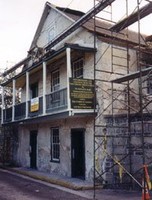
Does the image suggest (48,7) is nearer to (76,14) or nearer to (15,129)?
(76,14)

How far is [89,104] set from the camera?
43.4 ft

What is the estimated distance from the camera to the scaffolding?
12.1m

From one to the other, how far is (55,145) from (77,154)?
228cm

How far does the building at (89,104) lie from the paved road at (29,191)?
1.58 metres

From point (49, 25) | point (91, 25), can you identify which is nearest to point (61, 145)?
point (91, 25)

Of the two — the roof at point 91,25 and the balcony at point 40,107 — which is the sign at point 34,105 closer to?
the balcony at point 40,107

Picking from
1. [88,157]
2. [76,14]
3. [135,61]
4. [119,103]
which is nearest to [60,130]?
[88,157]

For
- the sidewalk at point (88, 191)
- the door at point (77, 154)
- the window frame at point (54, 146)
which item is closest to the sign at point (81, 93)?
the door at point (77, 154)

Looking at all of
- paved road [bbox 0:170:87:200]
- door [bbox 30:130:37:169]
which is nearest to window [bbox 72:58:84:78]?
paved road [bbox 0:170:87:200]

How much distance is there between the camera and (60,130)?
1634cm

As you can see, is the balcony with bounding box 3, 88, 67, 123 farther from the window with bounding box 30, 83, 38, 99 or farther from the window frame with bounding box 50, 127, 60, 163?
the window with bounding box 30, 83, 38, 99

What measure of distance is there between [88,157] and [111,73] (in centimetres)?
378

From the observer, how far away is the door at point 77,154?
14883 millimetres

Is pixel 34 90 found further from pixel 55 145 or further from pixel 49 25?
pixel 55 145
